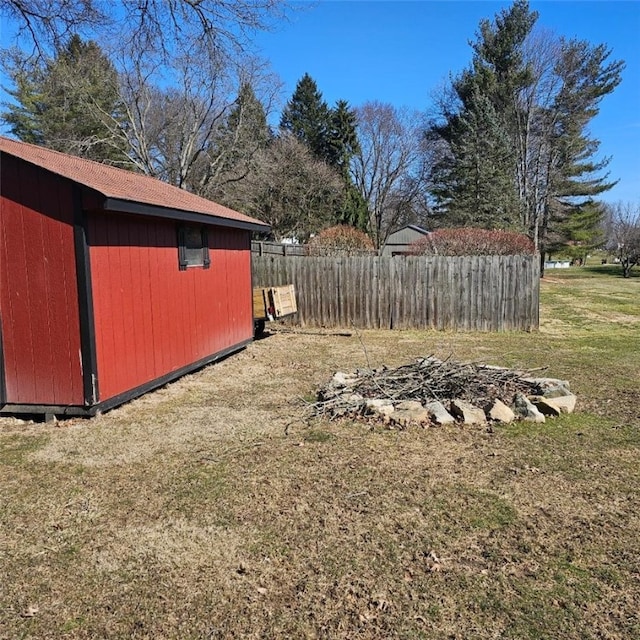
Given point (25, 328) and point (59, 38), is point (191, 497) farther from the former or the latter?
point (59, 38)

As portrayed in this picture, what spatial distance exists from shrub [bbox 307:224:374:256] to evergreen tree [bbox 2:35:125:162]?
9571 millimetres

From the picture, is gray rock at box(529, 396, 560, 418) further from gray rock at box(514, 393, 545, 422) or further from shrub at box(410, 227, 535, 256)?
shrub at box(410, 227, 535, 256)

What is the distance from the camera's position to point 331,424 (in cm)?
489

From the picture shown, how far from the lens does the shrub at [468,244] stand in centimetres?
1356

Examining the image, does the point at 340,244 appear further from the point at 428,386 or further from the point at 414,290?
the point at 428,386

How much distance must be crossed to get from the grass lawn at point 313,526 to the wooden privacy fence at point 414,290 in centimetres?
530

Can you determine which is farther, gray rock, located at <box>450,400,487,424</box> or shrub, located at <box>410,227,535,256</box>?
shrub, located at <box>410,227,535,256</box>

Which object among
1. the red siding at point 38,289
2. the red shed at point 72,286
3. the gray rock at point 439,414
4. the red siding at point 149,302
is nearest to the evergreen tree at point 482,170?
the red siding at point 149,302

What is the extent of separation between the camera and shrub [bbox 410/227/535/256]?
13.6m

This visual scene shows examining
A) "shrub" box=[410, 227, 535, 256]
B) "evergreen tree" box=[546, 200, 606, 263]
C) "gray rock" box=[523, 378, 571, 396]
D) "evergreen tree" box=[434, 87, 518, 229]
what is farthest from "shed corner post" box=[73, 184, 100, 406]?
"evergreen tree" box=[546, 200, 606, 263]

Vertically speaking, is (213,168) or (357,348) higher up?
(213,168)

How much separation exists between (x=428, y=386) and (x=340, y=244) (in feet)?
40.5

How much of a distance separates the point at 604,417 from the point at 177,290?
5.16m

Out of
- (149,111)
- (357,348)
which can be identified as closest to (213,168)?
(149,111)
